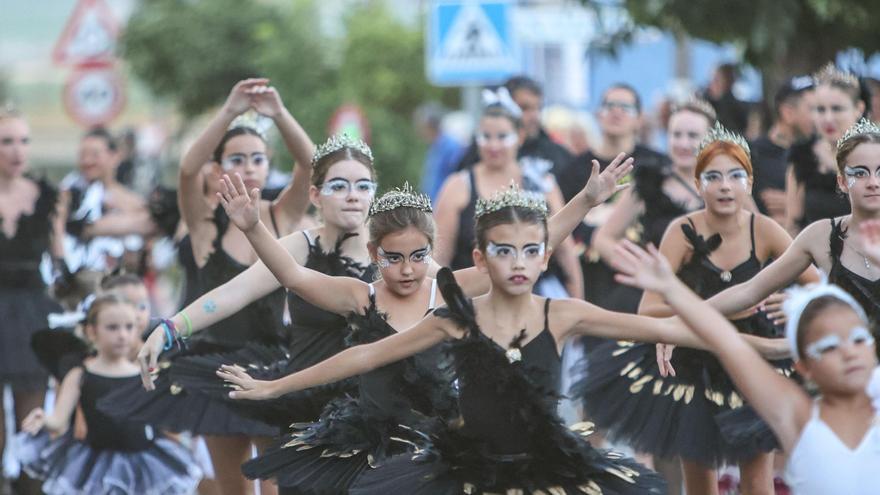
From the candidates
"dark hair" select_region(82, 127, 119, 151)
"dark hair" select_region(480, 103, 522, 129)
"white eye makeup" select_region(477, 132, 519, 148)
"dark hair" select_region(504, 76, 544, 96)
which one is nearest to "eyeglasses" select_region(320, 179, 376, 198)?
"white eye makeup" select_region(477, 132, 519, 148)

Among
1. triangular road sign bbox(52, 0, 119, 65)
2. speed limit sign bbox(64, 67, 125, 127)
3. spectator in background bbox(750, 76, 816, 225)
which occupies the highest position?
triangular road sign bbox(52, 0, 119, 65)

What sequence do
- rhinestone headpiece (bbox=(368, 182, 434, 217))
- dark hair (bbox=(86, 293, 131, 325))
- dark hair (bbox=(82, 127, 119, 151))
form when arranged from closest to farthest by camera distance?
1. rhinestone headpiece (bbox=(368, 182, 434, 217))
2. dark hair (bbox=(86, 293, 131, 325))
3. dark hair (bbox=(82, 127, 119, 151))

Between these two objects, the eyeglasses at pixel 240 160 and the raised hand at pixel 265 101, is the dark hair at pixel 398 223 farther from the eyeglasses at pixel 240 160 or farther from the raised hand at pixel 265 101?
the eyeglasses at pixel 240 160

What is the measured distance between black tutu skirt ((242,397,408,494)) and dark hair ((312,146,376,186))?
127 cm

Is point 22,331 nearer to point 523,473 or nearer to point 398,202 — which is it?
point 398,202

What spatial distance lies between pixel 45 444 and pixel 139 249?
4.28 metres

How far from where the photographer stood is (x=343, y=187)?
8.06 meters

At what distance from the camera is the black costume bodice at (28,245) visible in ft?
37.3

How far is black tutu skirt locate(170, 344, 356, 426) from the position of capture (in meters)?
7.95

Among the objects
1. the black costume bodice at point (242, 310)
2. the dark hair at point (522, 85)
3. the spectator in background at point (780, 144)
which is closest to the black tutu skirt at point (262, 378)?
the black costume bodice at point (242, 310)

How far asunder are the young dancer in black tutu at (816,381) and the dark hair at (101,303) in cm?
527

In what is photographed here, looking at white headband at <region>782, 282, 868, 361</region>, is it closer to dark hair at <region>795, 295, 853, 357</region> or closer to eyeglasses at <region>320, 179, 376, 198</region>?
dark hair at <region>795, 295, 853, 357</region>

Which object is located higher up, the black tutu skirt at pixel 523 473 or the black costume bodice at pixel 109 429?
the black costume bodice at pixel 109 429

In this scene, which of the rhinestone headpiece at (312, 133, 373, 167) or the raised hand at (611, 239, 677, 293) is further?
the rhinestone headpiece at (312, 133, 373, 167)
